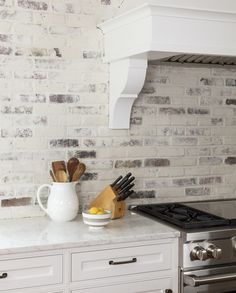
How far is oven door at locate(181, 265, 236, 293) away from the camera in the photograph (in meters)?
2.51

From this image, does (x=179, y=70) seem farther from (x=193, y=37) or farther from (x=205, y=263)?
(x=205, y=263)

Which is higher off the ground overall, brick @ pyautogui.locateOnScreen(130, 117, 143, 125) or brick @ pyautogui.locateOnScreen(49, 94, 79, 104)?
brick @ pyautogui.locateOnScreen(49, 94, 79, 104)

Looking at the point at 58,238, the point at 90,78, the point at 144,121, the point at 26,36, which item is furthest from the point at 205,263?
the point at 26,36

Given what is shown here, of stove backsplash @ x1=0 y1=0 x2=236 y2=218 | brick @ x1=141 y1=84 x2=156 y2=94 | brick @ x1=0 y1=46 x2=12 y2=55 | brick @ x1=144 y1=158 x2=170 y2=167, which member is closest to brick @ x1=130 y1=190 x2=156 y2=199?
stove backsplash @ x1=0 y1=0 x2=236 y2=218

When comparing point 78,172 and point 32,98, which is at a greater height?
point 32,98

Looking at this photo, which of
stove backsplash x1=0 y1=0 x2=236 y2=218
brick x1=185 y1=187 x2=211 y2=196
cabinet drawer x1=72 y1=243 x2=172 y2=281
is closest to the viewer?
cabinet drawer x1=72 y1=243 x2=172 y2=281

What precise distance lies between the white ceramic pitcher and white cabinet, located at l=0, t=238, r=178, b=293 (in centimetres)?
37

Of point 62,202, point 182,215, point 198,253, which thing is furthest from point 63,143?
point 198,253

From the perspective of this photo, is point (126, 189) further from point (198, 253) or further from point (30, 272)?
point (30, 272)

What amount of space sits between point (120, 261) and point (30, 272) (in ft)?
1.38

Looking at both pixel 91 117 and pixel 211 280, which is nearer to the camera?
pixel 211 280

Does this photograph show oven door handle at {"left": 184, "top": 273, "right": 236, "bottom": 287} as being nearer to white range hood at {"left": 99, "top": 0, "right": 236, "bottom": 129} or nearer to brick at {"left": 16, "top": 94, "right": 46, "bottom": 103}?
white range hood at {"left": 99, "top": 0, "right": 236, "bottom": 129}

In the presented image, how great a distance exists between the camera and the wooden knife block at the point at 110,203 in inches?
110

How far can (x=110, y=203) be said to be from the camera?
281 cm
